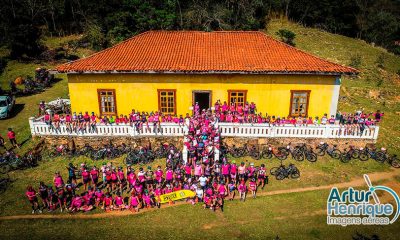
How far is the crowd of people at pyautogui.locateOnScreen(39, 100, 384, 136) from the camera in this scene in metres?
21.2

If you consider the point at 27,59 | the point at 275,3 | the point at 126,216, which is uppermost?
the point at 275,3

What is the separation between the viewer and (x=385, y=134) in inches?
998

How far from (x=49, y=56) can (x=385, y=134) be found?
43.5 meters

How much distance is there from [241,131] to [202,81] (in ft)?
16.1

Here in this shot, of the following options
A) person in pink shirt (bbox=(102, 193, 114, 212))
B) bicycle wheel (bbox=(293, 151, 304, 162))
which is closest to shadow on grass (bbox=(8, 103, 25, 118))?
person in pink shirt (bbox=(102, 193, 114, 212))

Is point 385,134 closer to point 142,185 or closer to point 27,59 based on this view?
point 142,185

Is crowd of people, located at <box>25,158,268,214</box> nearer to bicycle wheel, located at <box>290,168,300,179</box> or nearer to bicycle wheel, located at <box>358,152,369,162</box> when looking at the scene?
bicycle wheel, located at <box>290,168,300,179</box>

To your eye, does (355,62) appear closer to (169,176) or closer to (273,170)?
(273,170)

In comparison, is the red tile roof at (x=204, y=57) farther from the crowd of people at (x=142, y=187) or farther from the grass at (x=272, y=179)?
the crowd of people at (x=142, y=187)

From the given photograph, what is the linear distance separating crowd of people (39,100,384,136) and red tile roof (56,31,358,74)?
294cm

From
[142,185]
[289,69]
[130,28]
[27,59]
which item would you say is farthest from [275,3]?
[142,185]

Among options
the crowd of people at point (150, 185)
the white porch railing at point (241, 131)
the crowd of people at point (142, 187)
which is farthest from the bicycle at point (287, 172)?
the white porch railing at point (241, 131)

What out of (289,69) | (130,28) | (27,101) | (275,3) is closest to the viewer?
(289,69)

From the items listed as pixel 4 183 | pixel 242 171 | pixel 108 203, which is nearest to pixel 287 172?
pixel 242 171
